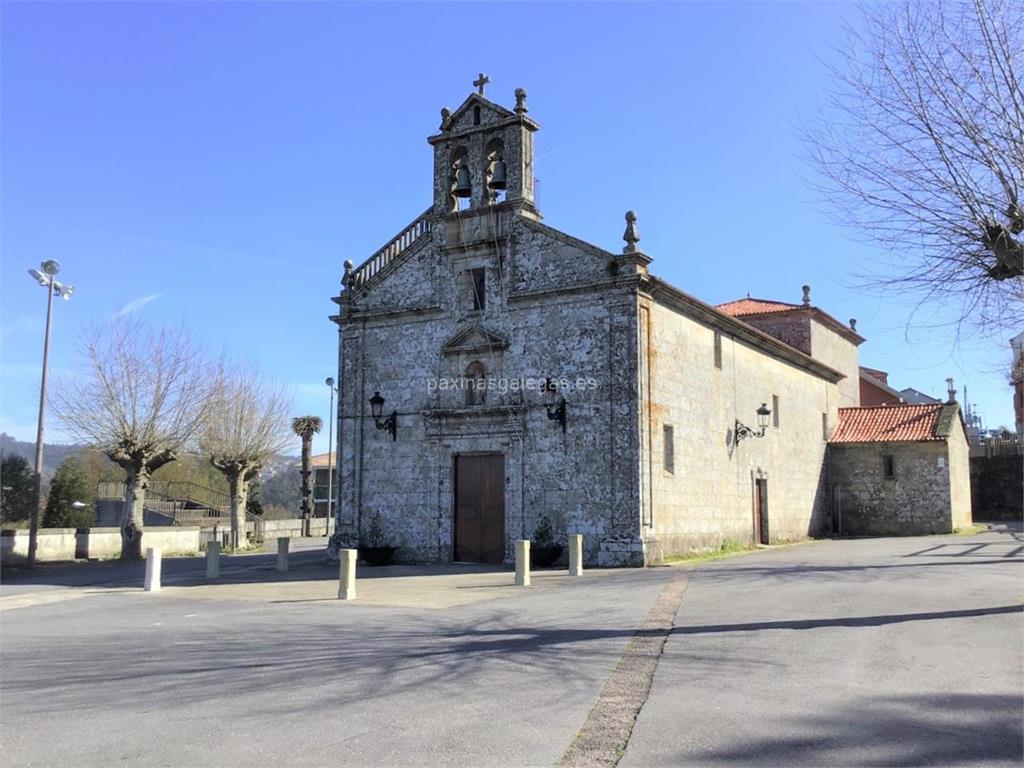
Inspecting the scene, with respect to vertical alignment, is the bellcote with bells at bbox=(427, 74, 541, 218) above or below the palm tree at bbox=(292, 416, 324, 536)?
above

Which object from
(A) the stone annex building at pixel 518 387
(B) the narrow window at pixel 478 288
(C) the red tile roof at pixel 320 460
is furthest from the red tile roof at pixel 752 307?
Result: (C) the red tile roof at pixel 320 460

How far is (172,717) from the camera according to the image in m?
6.87

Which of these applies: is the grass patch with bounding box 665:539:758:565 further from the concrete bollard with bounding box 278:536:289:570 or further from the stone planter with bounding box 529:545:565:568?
the concrete bollard with bounding box 278:536:289:570

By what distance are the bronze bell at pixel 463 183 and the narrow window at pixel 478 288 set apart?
6.81 ft

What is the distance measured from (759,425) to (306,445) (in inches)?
1008

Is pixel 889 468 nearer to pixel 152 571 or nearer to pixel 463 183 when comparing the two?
pixel 463 183

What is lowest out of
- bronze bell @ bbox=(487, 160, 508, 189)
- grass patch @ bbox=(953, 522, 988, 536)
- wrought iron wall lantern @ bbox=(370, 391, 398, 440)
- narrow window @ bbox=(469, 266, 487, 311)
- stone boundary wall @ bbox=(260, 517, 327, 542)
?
stone boundary wall @ bbox=(260, 517, 327, 542)

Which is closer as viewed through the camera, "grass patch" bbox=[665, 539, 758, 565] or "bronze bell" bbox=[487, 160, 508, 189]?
"grass patch" bbox=[665, 539, 758, 565]

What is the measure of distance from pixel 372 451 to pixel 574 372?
621cm

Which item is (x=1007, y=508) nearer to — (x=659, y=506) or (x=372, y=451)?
(x=659, y=506)

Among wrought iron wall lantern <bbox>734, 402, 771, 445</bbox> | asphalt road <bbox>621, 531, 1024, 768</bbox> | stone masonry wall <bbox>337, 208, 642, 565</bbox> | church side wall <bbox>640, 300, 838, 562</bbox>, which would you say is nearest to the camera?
asphalt road <bbox>621, 531, 1024, 768</bbox>

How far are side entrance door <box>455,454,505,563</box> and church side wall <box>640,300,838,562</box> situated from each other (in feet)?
12.8

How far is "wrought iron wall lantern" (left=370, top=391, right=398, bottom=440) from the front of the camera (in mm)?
22922

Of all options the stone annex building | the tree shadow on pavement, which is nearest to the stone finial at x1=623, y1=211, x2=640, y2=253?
the stone annex building
